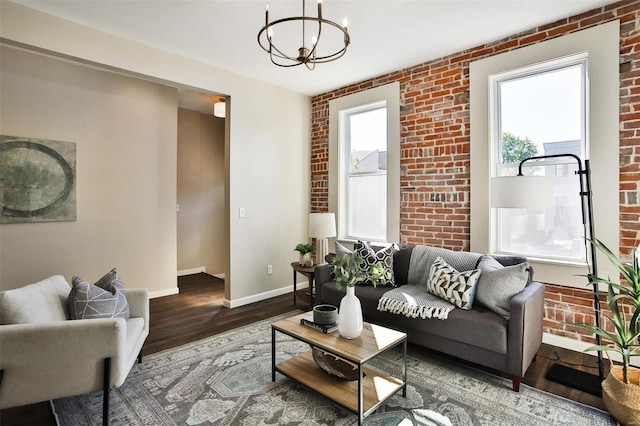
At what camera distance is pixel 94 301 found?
2.10 metres

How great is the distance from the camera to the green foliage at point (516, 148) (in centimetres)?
311

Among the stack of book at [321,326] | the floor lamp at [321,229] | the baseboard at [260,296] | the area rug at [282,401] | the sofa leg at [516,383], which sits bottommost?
the area rug at [282,401]

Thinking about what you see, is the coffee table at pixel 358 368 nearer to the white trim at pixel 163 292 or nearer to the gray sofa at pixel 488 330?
the gray sofa at pixel 488 330

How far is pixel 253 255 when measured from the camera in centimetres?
429

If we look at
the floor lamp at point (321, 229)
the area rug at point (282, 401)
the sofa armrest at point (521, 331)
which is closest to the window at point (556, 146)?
the sofa armrest at point (521, 331)

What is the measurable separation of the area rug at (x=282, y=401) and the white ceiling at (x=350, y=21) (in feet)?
9.31

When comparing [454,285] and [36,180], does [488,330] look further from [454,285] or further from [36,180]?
[36,180]

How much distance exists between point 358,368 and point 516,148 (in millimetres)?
2625

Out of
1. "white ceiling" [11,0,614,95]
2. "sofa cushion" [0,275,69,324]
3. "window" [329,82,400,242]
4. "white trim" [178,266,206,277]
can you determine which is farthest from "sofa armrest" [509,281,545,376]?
"white trim" [178,266,206,277]

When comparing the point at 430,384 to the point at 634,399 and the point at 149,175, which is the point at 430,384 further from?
the point at 149,175

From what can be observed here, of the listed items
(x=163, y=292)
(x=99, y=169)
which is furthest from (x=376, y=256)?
(x=99, y=169)

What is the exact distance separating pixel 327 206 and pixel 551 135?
2.75m

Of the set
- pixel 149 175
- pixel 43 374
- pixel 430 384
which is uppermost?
→ pixel 149 175

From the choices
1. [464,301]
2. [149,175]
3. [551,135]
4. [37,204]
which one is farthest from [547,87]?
[37,204]
